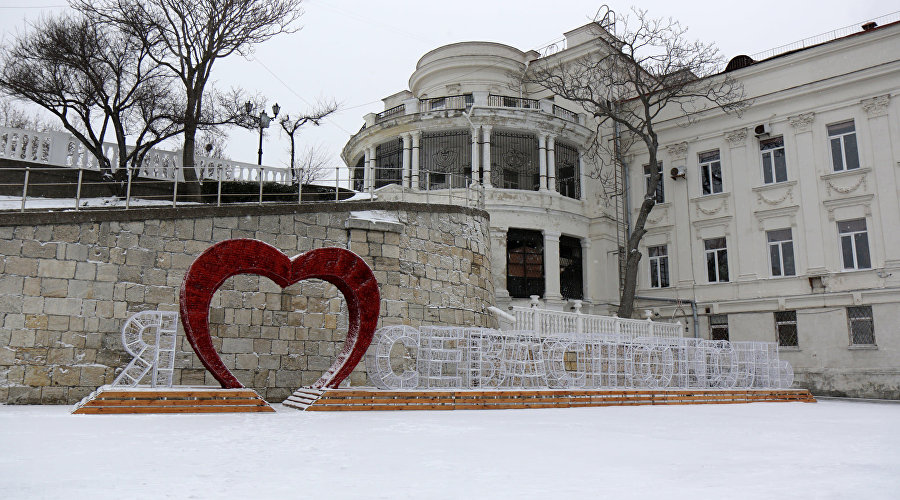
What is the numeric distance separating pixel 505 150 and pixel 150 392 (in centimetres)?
1987

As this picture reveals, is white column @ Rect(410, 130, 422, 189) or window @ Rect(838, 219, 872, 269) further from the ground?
white column @ Rect(410, 130, 422, 189)

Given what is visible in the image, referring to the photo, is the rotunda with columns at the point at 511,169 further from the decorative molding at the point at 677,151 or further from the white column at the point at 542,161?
the decorative molding at the point at 677,151

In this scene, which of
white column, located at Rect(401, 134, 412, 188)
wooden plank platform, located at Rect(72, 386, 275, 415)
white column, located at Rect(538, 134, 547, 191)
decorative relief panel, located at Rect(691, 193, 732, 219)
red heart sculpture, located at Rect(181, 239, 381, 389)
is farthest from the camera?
white column, located at Rect(401, 134, 412, 188)

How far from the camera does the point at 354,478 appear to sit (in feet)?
14.0

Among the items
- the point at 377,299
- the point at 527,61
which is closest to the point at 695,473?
the point at 377,299

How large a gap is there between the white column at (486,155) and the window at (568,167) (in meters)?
3.77

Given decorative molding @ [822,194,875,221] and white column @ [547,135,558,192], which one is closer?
decorative molding @ [822,194,875,221]

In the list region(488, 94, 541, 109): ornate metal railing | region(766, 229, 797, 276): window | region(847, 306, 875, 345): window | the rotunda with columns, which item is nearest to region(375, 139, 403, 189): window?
the rotunda with columns

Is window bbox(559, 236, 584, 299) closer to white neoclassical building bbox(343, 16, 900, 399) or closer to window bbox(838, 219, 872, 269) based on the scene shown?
white neoclassical building bbox(343, 16, 900, 399)

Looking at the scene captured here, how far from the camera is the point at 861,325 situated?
20.9 meters

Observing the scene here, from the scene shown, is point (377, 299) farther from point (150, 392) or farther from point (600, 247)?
point (600, 247)

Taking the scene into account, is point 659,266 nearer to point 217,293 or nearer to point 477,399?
point 477,399

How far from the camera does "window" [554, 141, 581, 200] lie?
26500 millimetres

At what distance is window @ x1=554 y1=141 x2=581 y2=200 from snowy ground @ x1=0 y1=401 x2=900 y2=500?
18378mm
